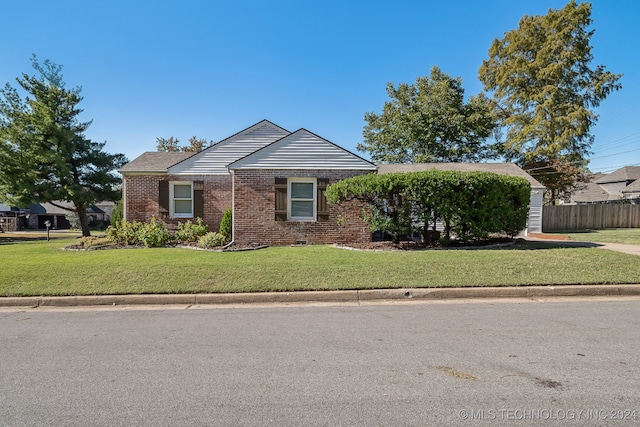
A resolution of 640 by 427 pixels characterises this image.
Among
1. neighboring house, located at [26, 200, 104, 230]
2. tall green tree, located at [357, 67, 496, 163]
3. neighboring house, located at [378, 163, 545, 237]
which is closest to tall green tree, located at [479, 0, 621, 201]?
tall green tree, located at [357, 67, 496, 163]

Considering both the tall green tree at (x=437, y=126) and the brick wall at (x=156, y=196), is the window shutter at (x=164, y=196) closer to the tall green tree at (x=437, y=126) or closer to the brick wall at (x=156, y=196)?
the brick wall at (x=156, y=196)

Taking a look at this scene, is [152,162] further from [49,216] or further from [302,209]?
[49,216]

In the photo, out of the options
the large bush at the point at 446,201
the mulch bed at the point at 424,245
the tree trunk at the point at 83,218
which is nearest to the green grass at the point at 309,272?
the mulch bed at the point at 424,245

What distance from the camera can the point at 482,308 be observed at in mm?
5723

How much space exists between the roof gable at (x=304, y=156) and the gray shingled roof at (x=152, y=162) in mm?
4574

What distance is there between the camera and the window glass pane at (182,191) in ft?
48.3

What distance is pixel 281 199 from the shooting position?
12.4 m

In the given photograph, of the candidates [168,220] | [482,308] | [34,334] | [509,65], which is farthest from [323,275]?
[509,65]

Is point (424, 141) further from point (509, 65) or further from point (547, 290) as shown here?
point (547, 290)

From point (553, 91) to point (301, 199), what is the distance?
25817 mm

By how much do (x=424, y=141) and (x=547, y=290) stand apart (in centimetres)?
2341

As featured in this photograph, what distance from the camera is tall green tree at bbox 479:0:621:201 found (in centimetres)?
2708

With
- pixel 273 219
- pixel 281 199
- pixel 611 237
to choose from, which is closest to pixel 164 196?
pixel 273 219

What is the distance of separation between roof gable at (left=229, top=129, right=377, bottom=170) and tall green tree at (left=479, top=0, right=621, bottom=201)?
21852 mm
